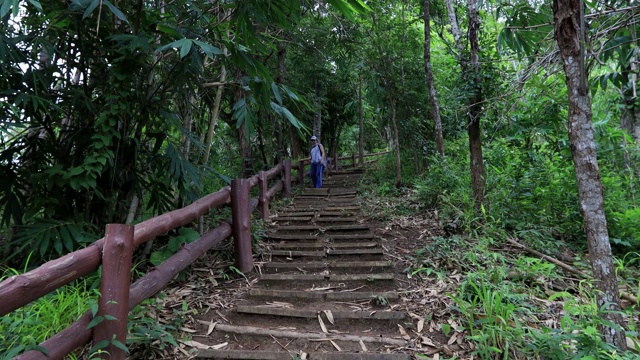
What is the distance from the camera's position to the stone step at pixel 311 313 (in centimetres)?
301

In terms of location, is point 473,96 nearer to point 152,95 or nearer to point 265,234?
point 265,234

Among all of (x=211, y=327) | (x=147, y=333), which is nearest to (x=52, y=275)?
(x=147, y=333)

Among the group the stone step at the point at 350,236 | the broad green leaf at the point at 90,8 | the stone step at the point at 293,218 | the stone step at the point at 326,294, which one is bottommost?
the stone step at the point at 326,294

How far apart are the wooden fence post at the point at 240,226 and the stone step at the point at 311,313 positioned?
814 millimetres

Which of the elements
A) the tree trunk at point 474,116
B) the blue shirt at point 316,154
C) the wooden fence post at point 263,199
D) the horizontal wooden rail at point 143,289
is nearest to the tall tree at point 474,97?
the tree trunk at point 474,116

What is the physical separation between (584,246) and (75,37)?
19.1 feet

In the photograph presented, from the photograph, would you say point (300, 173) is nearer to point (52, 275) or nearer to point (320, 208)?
point (320, 208)

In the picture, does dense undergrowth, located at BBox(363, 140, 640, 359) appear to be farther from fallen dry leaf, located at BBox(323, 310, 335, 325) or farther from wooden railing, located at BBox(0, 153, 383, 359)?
wooden railing, located at BBox(0, 153, 383, 359)

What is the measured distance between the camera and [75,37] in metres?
3.27

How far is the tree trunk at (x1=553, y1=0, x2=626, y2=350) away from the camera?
2291 millimetres

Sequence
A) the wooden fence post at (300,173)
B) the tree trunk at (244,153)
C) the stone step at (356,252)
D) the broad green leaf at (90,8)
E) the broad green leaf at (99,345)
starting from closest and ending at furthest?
1. the broad green leaf at (99,345)
2. the broad green leaf at (90,8)
3. the stone step at (356,252)
4. the tree trunk at (244,153)
5. the wooden fence post at (300,173)

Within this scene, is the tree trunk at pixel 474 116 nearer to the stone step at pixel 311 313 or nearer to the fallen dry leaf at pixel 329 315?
the stone step at pixel 311 313

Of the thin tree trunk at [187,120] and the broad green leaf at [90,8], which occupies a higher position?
the broad green leaf at [90,8]

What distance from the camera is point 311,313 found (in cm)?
311
